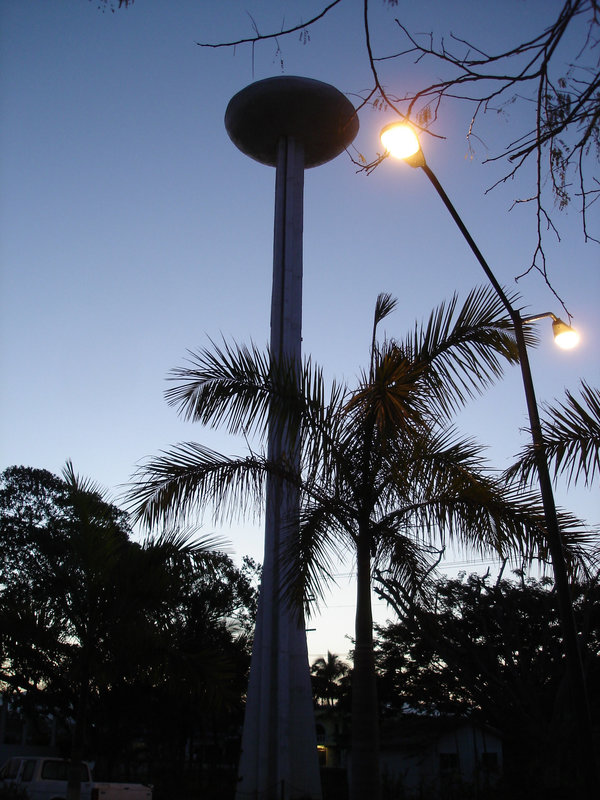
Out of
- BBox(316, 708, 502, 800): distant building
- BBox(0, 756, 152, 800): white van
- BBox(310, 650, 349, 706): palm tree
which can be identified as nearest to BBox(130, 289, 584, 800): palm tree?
BBox(0, 756, 152, 800): white van

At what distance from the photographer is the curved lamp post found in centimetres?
534

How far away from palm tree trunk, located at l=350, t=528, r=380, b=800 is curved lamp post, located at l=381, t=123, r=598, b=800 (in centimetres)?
173

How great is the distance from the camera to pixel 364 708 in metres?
6.69

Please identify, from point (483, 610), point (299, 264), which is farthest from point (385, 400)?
point (483, 610)

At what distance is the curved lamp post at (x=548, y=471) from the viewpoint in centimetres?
534

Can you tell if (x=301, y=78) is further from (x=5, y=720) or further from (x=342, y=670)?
(x=342, y=670)

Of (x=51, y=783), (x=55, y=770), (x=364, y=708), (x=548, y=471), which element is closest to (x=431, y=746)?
(x=55, y=770)

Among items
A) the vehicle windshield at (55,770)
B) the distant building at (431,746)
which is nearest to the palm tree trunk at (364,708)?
the vehicle windshield at (55,770)

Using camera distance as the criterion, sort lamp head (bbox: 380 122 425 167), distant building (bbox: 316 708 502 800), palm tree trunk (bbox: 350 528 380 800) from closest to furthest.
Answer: lamp head (bbox: 380 122 425 167) → palm tree trunk (bbox: 350 528 380 800) → distant building (bbox: 316 708 502 800)

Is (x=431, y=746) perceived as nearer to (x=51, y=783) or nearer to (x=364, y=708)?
(x=51, y=783)

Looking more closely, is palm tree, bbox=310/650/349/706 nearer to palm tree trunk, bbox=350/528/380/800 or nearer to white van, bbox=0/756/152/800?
white van, bbox=0/756/152/800

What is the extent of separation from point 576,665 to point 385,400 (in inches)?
111

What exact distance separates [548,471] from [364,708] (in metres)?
2.73

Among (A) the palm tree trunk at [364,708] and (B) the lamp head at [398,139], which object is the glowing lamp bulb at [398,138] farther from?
(A) the palm tree trunk at [364,708]
